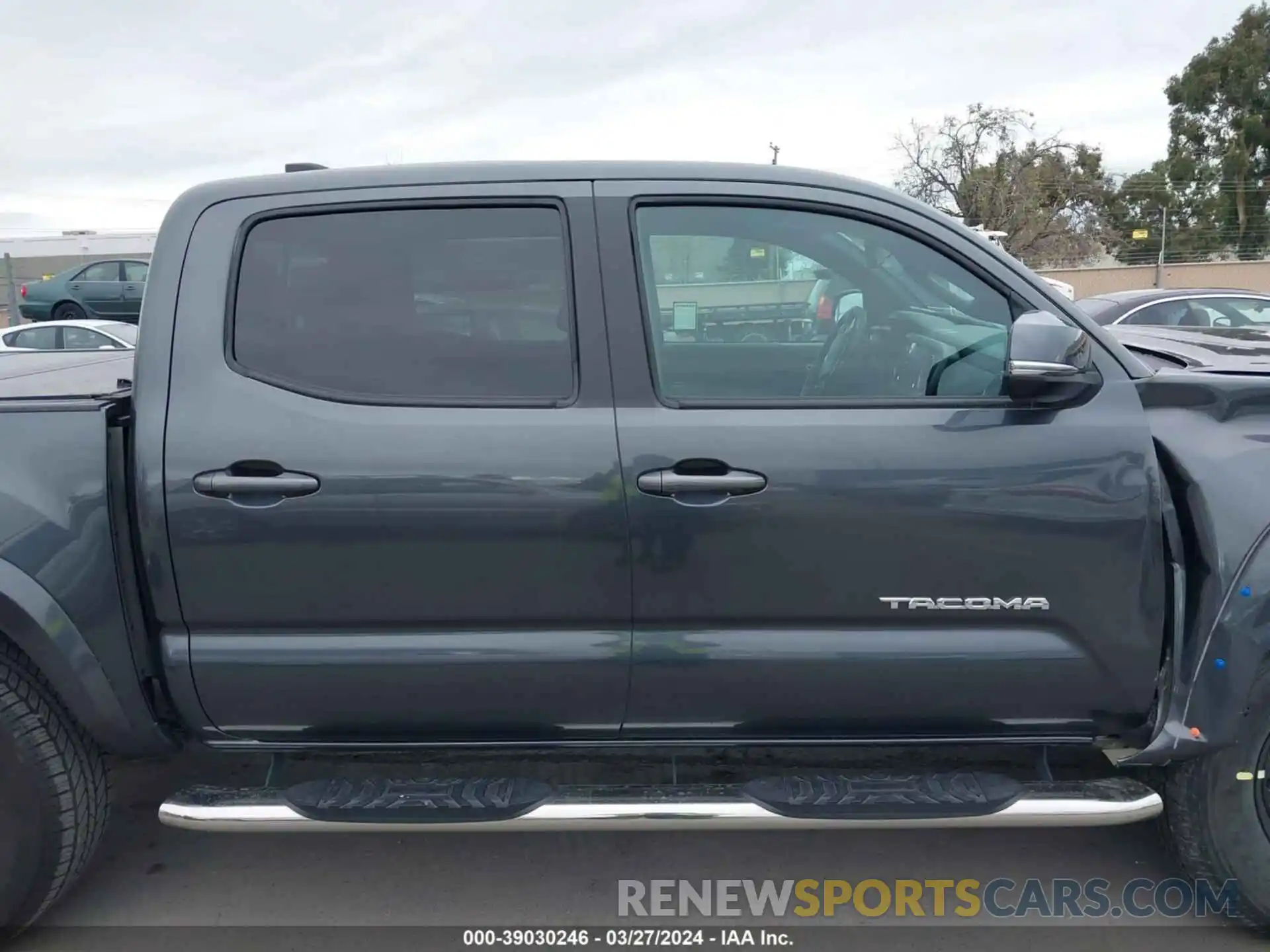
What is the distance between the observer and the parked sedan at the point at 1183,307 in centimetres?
877

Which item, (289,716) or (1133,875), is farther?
(1133,875)

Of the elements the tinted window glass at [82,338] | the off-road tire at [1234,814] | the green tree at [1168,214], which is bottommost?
the off-road tire at [1234,814]

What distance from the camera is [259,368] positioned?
7.80 feet

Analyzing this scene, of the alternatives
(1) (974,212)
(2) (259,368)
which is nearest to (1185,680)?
(2) (259,368)

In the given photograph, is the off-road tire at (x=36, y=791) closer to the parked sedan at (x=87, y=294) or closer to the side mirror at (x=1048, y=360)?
the side mirror at (x=1048, y=360)

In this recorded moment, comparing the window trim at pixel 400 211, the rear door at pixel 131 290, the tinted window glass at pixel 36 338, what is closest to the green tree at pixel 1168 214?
the rear door at pixel 131 290

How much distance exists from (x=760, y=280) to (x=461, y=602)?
1.16 meters

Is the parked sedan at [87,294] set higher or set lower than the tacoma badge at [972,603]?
higher

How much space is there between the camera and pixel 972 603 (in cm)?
231

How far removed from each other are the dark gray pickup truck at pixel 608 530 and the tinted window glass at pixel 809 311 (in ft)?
0.04

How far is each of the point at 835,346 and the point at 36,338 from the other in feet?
40.6

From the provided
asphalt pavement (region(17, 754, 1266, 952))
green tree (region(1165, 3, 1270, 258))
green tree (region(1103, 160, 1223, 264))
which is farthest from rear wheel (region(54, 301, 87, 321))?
green tree (region(1165, 3, 1270, 258))

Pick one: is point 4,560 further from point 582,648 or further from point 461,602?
point 582,648

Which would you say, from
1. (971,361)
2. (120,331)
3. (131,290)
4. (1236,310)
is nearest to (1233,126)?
(1236,310)
